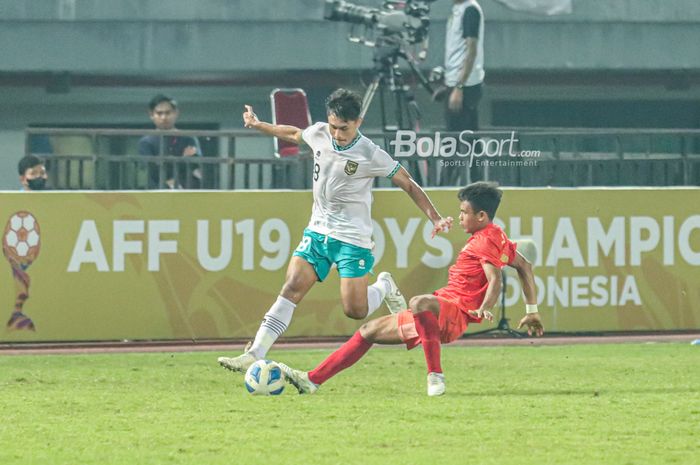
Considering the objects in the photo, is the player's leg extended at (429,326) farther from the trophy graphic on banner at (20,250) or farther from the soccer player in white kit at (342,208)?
the trophy graphic on banner at (20,250)

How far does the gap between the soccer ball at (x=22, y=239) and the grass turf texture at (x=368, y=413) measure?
1.48 m

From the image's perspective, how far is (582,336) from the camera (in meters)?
15.9

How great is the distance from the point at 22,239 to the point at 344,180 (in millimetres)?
4743

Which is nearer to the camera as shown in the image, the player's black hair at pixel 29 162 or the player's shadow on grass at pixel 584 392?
the player's shadow on grass at pixel 584 392

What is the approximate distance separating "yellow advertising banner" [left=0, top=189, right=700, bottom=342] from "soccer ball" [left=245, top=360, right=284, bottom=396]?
4787 millimetres

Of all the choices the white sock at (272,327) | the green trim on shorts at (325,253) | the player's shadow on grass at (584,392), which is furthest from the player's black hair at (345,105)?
the player's shadow on grass at (584,392)

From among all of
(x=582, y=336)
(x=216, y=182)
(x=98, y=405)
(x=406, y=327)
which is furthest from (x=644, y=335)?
(x=98, y=405)

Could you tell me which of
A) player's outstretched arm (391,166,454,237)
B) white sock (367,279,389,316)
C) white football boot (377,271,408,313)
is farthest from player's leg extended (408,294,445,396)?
white football boot (377,271,408,313)

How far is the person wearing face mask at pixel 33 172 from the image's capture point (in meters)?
15.6

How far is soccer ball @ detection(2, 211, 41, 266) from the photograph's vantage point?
1524 cm

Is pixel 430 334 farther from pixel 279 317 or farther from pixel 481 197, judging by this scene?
pixel 279 317

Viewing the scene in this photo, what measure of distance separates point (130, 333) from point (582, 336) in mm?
4320

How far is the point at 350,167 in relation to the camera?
11.6 metres

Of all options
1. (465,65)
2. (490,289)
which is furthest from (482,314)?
(465,65)
